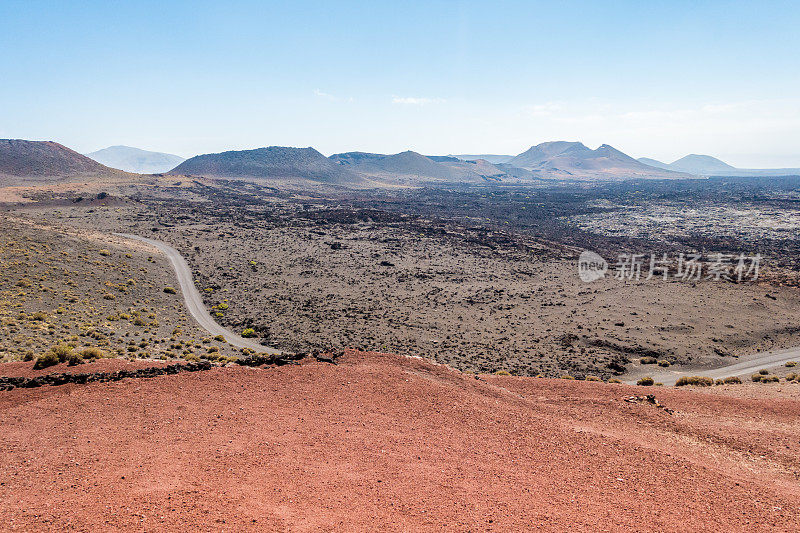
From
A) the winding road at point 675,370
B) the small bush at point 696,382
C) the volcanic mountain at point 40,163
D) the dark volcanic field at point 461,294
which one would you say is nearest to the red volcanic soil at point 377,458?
the small bush at point 696,382

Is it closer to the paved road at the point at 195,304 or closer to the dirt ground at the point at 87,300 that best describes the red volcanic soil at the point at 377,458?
the dirt ground at the point at 87,300

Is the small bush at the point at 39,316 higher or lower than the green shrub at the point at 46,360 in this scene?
lower

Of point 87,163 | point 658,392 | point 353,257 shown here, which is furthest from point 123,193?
point 658,392

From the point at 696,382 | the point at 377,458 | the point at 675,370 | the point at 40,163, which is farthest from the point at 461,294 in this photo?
the point at 40,163

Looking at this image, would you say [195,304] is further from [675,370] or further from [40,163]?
[40,163]

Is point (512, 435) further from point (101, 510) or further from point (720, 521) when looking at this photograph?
point (101, 510)

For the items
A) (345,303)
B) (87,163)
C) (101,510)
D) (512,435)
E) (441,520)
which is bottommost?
(345,303)

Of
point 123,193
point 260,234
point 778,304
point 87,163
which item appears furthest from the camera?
point 87,163
